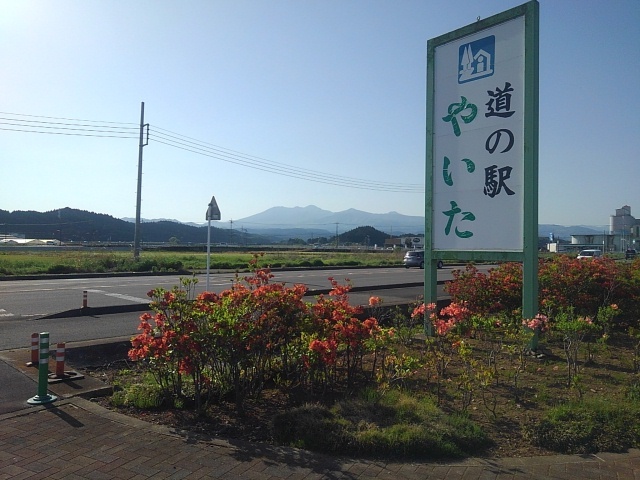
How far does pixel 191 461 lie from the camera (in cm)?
416

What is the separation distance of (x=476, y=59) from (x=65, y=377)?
7306mm

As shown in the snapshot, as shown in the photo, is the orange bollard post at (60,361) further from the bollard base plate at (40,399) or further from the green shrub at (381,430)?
the green shrub at (381,430)

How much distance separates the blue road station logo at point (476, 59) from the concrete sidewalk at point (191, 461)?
5.95m

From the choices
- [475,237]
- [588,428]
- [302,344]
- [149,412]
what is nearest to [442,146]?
[475,237]

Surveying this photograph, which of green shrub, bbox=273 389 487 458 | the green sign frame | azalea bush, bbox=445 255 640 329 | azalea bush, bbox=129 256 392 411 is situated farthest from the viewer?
azalea bush, bbox=445 255 640 329

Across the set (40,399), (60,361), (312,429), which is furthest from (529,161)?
(40,399)

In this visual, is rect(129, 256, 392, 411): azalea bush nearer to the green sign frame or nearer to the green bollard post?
the green bollard post

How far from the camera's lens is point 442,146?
8.97 metres

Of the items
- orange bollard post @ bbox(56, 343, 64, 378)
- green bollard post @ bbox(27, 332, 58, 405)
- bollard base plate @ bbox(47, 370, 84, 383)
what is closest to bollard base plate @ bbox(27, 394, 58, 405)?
green bollard post @ bbox(27, 332, 58, 405)

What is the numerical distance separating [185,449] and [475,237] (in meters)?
5.68

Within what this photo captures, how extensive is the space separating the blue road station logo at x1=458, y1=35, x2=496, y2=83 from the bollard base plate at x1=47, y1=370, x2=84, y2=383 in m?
6.95

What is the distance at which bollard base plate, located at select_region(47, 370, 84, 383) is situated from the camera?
250 inches

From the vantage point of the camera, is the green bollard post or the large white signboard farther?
the large white signboard

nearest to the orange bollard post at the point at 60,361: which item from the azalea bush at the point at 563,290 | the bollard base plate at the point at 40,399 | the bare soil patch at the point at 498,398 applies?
the bare soil patch at the point at 498,398
